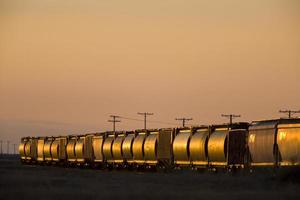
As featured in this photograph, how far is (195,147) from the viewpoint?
2247 inches

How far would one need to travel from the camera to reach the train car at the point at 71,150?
88375 mm

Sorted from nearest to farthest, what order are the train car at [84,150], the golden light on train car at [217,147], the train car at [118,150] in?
the golden light on train car at [217,147], the train car at [118,150], the train car at [84,150]

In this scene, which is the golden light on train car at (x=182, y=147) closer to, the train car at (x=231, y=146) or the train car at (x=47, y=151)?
the train car at (x=231, y=146)

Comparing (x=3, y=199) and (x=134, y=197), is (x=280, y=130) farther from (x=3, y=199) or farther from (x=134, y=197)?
(x=3, y=199)

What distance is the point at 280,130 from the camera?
154 feet

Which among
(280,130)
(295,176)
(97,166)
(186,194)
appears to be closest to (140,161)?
(97,166)

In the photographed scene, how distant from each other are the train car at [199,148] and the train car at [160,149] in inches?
188

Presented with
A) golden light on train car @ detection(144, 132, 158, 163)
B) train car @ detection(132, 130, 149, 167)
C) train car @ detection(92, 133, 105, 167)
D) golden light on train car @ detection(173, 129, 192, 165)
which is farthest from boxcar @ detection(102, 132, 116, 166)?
golden light on train car @ detection(173, 129, 192, 165)

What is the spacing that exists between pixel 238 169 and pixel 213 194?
22096 mm

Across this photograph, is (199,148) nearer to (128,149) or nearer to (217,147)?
(217,147)

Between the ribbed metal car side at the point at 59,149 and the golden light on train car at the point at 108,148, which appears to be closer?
the golden light on train car at the point at 108,148

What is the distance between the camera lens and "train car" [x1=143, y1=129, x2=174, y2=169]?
63.2 metres

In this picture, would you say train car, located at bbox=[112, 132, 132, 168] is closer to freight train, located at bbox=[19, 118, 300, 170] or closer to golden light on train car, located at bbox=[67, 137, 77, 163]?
freight train, located at bbox=[19, 118, 300, 170]

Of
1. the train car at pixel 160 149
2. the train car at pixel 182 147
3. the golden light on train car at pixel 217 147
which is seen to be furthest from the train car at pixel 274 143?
the train car at pixel 160 149
